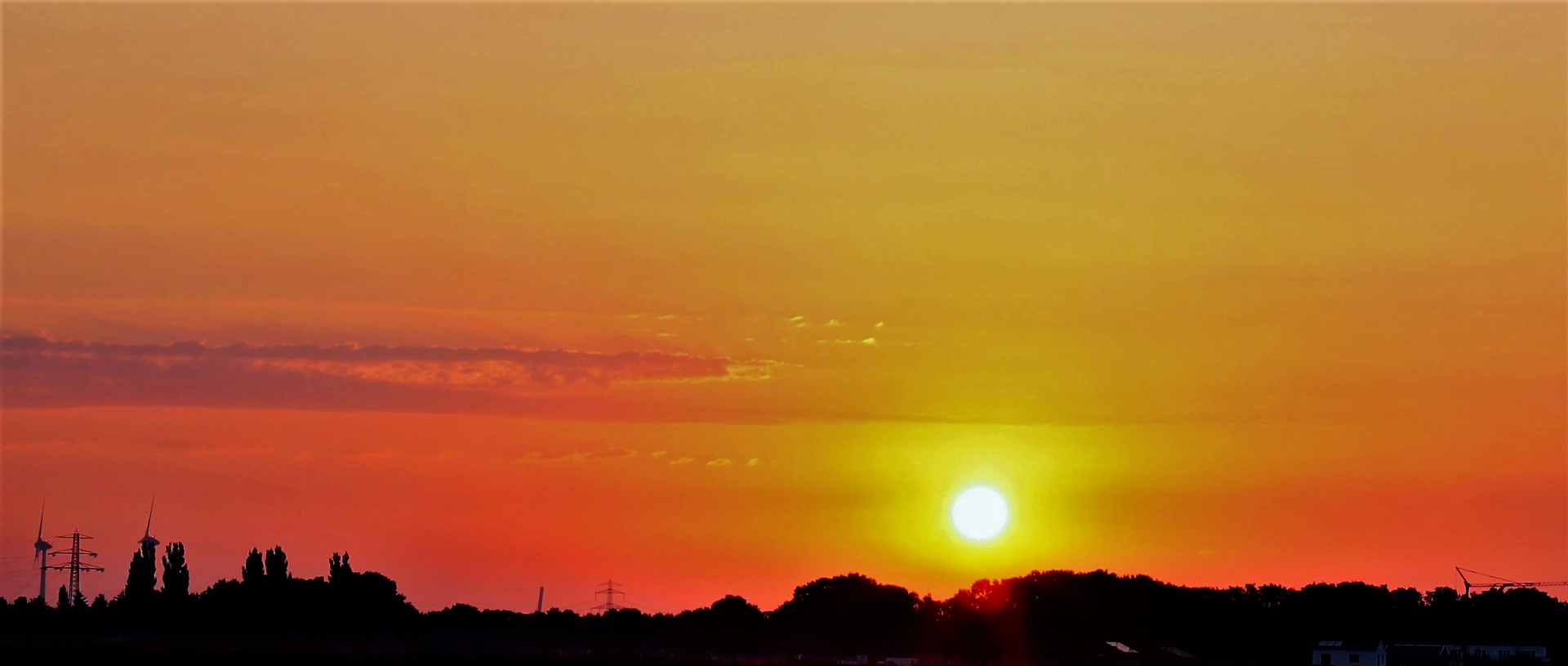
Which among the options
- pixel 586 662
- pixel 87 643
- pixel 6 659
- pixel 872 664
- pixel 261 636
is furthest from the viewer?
pixel 872 664

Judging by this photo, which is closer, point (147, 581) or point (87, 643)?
point (87, 643)

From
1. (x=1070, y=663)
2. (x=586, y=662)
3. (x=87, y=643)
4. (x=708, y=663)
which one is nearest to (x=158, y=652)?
(x=87, y=643)

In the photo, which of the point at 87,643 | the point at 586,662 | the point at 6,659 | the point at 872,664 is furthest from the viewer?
the point at 872,664

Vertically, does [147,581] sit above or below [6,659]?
above

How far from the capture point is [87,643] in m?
116

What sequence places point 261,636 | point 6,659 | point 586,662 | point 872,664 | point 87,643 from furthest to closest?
point 872,664 < point 261,636 < point 586,662 < point 87,643 < point 6,659

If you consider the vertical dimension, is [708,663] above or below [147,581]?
below

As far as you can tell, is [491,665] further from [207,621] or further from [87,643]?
[207,621]

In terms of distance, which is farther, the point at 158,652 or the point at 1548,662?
the point at 1548,662

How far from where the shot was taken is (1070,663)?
188000mm

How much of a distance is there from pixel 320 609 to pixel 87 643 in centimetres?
8111

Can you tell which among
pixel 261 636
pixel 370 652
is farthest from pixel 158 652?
pixel 261 636

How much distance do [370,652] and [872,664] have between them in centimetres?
7888

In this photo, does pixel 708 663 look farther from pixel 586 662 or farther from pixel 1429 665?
pixel 1429 665
